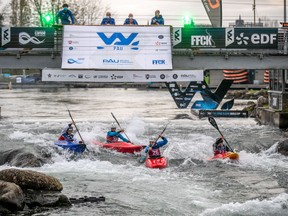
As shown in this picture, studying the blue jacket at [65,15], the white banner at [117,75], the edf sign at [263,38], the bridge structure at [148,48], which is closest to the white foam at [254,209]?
the white banner at [117,75]

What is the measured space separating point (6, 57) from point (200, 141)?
9.25 m

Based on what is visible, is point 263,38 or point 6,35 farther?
point 263,38

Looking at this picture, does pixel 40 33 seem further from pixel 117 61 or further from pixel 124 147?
pixel 124 147

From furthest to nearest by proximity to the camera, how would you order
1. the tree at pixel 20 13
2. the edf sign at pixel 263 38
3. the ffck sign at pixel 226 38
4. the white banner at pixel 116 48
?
the tree at pixel 20 13 < the edf sign at pixel 263 38 < the ffck sign at pixel 226 38 < the white banner at pixel 116 48

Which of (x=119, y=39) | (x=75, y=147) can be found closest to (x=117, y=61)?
(x=119, y=39)

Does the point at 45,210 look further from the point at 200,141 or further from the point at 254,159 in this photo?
the point at 200,141

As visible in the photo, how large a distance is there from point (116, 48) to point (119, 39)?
0.41m

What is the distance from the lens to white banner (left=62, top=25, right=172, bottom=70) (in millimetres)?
26766

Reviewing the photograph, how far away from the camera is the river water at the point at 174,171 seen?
16.6 metres

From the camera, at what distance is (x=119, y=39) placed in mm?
27047

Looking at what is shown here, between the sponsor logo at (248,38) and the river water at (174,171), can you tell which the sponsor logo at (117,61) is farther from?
the sponsor logo at (248,38)

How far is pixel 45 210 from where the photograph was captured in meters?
15.9

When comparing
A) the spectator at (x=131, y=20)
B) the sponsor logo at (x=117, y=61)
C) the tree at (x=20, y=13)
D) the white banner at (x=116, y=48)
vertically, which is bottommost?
the sponsor logo at (x=117, y=61)

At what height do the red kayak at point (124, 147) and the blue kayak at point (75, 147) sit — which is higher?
the blue kayak at point (75, 147)
